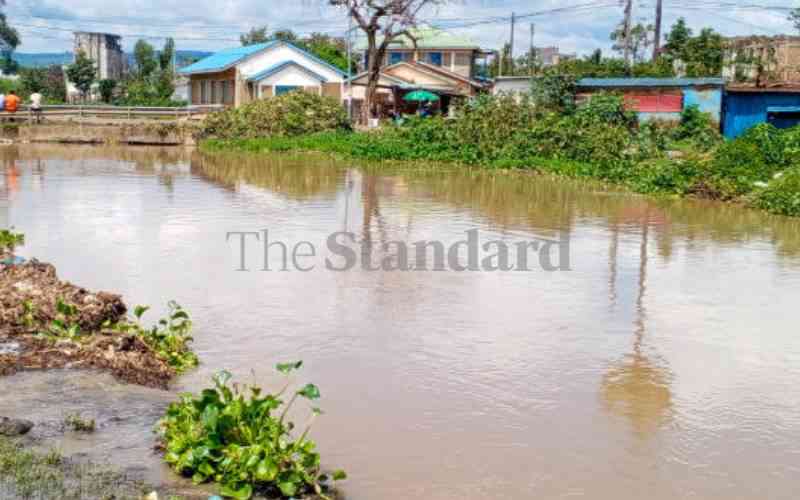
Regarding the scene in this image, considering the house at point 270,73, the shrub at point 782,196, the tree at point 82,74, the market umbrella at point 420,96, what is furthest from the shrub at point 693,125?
the tree at point 82,74

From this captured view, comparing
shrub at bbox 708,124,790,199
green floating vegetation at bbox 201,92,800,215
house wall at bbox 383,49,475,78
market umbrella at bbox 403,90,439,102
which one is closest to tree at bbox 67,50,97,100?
house wall at bbox 383,49,475,78

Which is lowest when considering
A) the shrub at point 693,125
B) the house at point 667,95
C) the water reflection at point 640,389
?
the water reflection at point 640,389

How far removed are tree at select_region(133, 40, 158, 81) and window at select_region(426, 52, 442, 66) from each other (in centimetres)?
1944

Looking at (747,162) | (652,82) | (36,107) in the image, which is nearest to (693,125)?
(652,82)

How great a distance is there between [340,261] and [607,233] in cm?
507

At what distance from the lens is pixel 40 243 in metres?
13.0

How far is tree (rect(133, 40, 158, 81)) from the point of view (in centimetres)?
6316

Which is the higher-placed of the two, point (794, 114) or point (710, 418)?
point (794, 114)

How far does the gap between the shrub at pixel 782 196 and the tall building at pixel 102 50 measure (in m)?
56.1

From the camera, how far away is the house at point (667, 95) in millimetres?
29250

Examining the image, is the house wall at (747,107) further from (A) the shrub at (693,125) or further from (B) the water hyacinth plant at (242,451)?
(B) the water hyacinth plant at (242,451)

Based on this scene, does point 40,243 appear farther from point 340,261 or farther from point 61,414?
point 61,414

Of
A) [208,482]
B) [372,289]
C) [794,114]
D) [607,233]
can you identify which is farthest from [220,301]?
[794,114]

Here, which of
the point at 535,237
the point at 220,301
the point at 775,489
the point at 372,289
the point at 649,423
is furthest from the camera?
the point at 535,237
